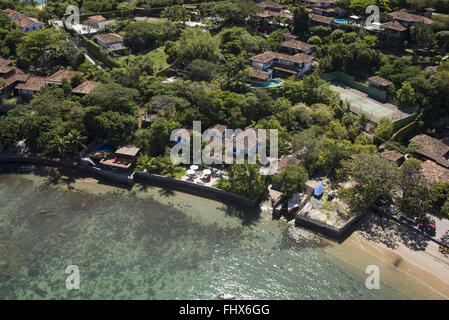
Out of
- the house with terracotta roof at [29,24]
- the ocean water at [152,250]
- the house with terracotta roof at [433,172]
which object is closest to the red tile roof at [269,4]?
the house with terracotta roof at [29,24]

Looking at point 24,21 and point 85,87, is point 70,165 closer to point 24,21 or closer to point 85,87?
point 85,87

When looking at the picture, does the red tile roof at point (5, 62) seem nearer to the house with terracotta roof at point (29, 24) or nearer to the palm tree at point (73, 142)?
the house with terracotta roof at point (29, 24)

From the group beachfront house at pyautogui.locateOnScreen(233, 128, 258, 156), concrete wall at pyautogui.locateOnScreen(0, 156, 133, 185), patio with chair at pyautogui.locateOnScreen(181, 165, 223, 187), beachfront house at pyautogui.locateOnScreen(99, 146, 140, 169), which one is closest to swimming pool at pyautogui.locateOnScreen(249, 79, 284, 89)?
beachfront house at pyautogui.locateOnScreen(233, 128, 258, 156)

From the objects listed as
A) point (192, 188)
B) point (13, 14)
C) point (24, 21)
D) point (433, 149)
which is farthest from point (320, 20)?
point (13, 14)

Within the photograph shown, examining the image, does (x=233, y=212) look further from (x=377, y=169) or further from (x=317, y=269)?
(x=377, y=169)
